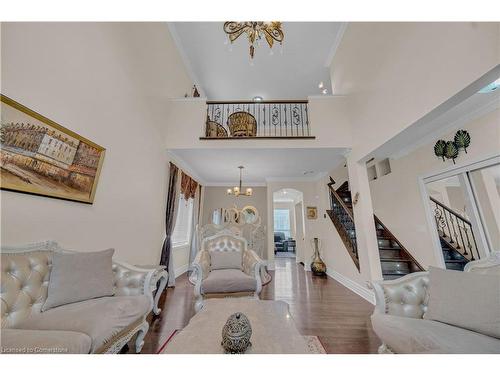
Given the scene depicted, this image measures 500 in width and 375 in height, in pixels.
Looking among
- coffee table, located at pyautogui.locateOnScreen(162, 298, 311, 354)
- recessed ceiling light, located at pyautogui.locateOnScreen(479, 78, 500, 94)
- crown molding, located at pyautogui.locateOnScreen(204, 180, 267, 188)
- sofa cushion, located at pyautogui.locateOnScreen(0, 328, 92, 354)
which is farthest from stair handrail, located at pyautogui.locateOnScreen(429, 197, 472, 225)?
sofa cushion, located at pyautogui.locateOnScreen(0, 328, 92, 354)

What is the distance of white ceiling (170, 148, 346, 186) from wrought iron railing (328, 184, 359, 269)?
0.87 meters

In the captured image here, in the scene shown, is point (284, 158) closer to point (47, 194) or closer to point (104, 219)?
point (104, 219)

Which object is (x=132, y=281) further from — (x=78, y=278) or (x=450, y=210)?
(x=450, y=210)

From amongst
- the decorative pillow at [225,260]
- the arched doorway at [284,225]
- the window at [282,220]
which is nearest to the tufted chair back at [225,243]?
the decorative pillow at [225,260]

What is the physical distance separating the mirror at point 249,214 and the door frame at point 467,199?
413 cm

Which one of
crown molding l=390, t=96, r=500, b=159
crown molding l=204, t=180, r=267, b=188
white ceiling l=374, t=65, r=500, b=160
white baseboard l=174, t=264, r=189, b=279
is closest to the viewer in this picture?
white ceiling l=374, t=65, r=500, b=160

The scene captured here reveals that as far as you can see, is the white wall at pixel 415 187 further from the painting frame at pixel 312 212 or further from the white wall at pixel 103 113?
the white wall at pixel 103 113

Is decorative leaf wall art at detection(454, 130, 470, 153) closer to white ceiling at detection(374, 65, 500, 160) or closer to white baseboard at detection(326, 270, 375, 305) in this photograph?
white ceiling at detection(374, 65, 500, 160)

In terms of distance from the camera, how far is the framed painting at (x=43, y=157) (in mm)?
1376

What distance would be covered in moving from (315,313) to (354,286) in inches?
56.2

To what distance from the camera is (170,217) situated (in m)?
3.80

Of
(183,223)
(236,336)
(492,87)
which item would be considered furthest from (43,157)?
(492,87)

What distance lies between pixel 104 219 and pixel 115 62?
6.86ft

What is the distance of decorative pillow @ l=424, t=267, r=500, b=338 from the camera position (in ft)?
4.11
